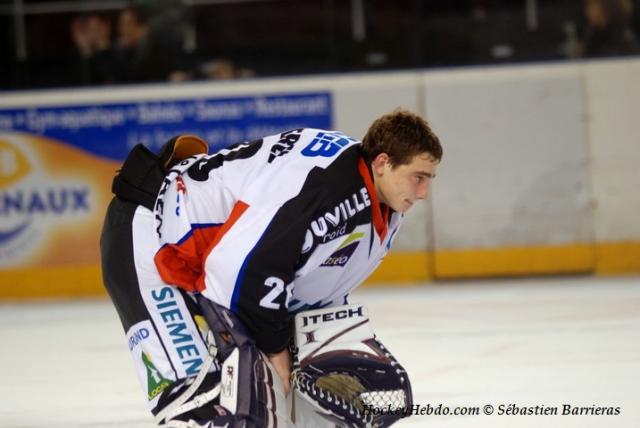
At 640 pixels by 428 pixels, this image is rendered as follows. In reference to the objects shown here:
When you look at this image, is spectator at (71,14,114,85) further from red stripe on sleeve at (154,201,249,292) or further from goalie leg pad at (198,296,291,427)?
goalie leg pad at (198,296,291,427)

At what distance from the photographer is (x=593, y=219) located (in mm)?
9234

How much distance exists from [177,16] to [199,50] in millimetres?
338

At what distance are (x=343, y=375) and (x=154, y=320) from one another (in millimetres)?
565

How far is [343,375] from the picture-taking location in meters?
3.39

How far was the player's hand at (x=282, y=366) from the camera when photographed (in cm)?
334

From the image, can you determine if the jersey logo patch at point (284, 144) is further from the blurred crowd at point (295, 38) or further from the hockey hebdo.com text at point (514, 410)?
the blurred crowd at point (295, 38)

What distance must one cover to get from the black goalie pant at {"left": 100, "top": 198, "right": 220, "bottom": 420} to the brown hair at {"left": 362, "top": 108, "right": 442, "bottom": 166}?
2.27 feet

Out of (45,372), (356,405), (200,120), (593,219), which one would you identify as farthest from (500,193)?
(356,405)

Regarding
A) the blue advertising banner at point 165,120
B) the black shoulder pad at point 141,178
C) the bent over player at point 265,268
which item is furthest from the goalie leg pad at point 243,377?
the blue advertising banner at point 165,120

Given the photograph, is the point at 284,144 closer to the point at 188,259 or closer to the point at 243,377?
the point at 188,259

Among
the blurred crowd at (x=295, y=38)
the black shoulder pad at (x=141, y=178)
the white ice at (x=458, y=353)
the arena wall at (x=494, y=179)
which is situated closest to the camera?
the black shoulder pad at (x=141, y=178)

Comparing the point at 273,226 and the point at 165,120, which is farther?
the point at 165,120

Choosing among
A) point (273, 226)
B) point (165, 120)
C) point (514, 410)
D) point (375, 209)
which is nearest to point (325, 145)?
point (375, 209)

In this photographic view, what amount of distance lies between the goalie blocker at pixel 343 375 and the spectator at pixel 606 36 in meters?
6.37
